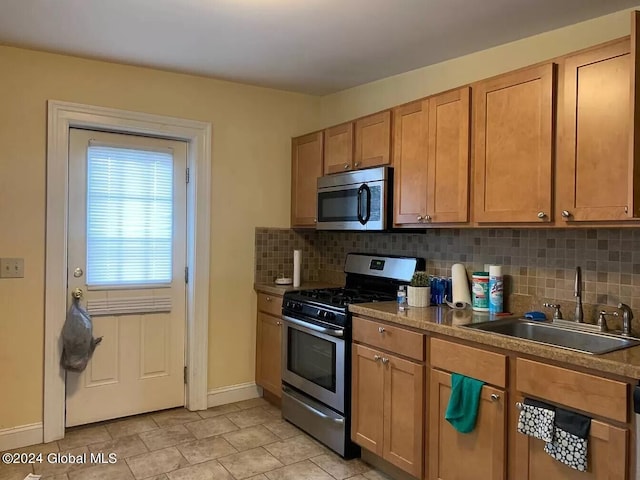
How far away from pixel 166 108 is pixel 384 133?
5.12 ft

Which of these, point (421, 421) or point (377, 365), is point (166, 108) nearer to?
point (377, 365)

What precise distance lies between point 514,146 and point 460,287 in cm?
88

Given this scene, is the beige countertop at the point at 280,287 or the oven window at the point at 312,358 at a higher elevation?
the beige countertop at the point at 280,287

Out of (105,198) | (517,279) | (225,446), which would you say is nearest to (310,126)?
(105,198)

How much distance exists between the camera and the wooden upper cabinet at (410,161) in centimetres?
273

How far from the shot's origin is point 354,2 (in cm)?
231

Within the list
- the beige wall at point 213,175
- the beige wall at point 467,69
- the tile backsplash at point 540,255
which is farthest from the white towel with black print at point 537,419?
the beige wall at point 213,175

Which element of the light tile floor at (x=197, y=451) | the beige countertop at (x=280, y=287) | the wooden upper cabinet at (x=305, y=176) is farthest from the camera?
the wooden upper cabinet at (x=305, y=176)

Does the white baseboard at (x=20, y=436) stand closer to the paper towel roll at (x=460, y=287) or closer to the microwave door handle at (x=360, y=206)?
the microwave door handle at (x=360, y=206)

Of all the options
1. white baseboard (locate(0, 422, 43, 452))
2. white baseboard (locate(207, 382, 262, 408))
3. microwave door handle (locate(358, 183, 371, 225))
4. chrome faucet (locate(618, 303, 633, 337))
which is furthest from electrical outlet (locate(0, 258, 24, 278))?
chrome faucet (locate(618, 303, 633, 337))

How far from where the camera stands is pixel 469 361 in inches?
83.7

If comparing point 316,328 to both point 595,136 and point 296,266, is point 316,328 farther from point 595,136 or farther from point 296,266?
point 595,136

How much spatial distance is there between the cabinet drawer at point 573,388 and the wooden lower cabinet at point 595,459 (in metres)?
0.06

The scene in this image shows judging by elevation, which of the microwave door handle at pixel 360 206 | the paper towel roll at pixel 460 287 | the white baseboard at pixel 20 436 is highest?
the microwave door handle at pixel 360 206
